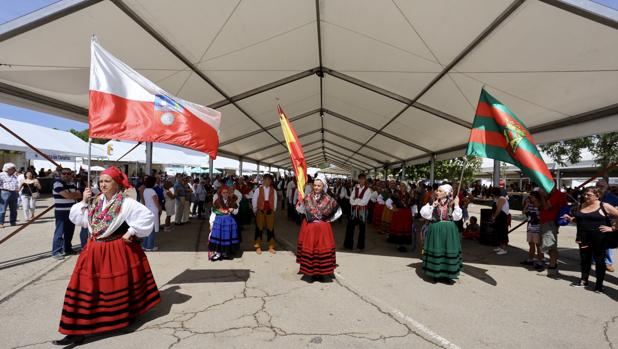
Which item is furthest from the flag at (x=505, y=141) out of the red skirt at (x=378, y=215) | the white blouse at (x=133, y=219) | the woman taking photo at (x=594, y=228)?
the red skirt at (x=378, y=215)

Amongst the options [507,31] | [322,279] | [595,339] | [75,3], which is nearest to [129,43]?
[75,3]

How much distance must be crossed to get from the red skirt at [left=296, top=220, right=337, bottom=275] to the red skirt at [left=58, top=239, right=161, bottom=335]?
2.54 meters

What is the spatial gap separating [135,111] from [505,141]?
5.24m

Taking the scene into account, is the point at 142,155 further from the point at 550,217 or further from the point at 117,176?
the point at 550,217

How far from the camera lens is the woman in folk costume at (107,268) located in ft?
10.8

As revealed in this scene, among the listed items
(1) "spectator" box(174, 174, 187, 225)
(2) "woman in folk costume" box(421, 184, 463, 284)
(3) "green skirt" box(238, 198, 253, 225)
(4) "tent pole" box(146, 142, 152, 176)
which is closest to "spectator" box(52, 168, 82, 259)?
(4) "tent pole" box(146, 142, 152, 176)

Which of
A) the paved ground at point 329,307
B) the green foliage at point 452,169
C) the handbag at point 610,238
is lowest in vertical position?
the paved ground at point 329,307

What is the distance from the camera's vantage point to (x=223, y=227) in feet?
22.0

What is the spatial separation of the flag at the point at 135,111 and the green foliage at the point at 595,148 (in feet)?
59.3

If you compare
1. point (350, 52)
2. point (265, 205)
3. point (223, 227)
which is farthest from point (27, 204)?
point (350, 52)

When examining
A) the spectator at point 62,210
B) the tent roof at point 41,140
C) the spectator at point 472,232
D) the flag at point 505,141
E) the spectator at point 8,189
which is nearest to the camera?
the flag at point 505,141

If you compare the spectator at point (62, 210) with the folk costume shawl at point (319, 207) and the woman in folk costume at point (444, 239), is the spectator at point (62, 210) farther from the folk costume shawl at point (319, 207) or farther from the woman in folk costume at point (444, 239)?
the woman in folk costume at point (444, 239)

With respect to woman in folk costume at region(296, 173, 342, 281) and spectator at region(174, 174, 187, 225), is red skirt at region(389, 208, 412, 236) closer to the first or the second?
woman in folk costume at region(296, 173, 342, 281)

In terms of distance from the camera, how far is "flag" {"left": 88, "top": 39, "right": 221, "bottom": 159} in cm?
397
